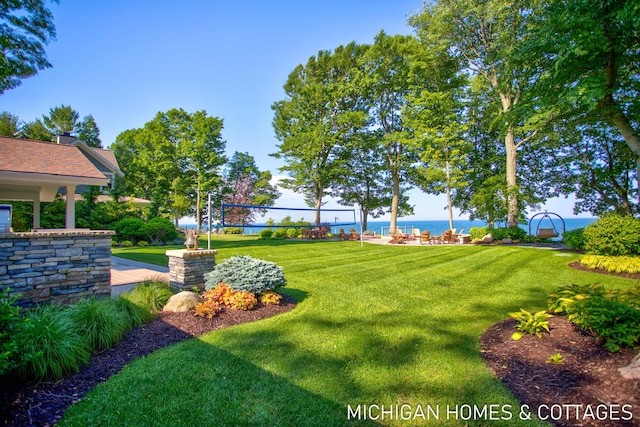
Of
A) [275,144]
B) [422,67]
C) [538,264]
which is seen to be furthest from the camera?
[275,144]

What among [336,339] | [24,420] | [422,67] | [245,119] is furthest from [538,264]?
[422,67]

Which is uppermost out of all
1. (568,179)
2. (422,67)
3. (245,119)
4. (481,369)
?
(422,67)

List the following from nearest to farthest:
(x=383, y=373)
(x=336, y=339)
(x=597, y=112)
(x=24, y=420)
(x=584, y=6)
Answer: (x=24, y=420) → (x=383, y=373) → (x=336, y=339) → (x=584, y=6) → (x=597, y=112)

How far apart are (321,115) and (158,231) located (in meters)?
13.6

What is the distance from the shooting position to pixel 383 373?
2.97 meters

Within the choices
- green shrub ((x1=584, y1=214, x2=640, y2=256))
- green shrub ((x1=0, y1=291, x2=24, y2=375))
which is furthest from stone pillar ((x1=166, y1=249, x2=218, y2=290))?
green shrub ((x1=584, y1=214, x2=640, y2=256))

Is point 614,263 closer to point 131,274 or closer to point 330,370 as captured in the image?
point 330,370

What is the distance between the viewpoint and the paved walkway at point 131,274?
588cm

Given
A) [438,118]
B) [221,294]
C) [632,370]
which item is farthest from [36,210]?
[438,118]

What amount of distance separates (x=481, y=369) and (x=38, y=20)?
16421 millimetres

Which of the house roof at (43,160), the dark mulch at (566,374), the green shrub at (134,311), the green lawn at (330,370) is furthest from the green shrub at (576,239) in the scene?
the house roof at (43,160)

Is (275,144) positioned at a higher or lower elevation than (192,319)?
higher

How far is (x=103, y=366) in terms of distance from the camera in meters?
3.11

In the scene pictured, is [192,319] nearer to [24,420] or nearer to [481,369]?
[24,420]
